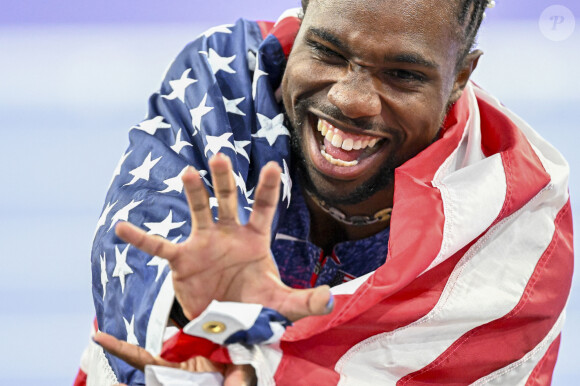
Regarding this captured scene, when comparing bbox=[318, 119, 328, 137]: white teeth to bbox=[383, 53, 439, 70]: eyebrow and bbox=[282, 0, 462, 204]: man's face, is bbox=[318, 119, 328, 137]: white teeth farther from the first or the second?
bbox=[383, 53, 439, 70]: eyebrow

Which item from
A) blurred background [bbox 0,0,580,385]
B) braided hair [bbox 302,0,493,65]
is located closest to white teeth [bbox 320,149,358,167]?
braided hair [bbox 302,0,493,65]

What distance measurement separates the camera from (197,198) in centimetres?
110

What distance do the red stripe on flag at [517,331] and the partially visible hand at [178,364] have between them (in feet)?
1.05

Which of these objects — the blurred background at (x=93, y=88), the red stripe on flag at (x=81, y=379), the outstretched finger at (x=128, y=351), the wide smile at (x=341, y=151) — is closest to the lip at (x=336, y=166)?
the wide smile at (x=341, y=151)

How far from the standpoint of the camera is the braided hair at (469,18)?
60.0 inches

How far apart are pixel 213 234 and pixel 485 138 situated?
2.32 feet

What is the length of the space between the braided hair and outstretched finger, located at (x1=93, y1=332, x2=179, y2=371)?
69 cm

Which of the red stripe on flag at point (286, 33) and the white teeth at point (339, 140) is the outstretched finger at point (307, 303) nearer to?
the white teeth at point (339, 140)

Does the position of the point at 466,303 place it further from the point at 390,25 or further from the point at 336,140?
the point at 390,25

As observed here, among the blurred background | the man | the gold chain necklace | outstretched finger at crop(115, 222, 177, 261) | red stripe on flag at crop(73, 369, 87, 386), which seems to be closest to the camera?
outstretched finger at crop(115, 222, 177, 261)

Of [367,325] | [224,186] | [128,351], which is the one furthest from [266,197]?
[367,325]

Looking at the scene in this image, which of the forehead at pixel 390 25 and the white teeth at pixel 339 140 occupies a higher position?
the forehead at pixel 390 25

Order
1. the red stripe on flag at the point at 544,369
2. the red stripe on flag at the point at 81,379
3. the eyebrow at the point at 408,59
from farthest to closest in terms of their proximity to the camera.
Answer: the red stripe on flag at the point at 81,379
the red stripe on flag at the point at 544,369
the eyebrow at the point at 408,59

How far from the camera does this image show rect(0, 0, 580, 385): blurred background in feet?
8.41
